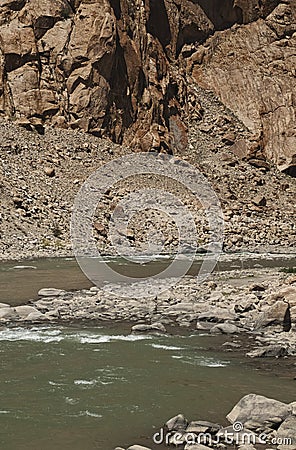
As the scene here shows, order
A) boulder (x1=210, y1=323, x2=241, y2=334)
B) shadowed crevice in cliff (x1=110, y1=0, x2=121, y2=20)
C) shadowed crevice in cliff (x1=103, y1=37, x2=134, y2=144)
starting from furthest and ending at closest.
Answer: shadowed crevice in cliff (x1=110, y1=0, x2=121, y2=20) → shadowed crevice in cliff (x1=103, y1=37, x2=134, y2=144) → boulder (x1=210, y1=323, x2=241, y2=334)

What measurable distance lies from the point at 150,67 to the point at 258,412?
48.3 metres

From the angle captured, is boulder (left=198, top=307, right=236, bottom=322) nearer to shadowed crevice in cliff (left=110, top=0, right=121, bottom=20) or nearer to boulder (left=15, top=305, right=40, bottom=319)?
boulder (left=15, top=305, right=40, bottom=319)

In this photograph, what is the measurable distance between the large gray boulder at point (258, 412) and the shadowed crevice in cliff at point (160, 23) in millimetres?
51369

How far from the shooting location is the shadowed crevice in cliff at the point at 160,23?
57.9 m

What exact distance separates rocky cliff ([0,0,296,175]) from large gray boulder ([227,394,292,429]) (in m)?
39.3

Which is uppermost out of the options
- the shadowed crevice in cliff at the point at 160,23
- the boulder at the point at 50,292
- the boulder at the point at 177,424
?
the shadowed crevice in cliff at the point at 160,23

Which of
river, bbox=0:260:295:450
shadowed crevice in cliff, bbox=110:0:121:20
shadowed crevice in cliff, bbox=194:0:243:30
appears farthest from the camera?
shadowed crevice in cliff, bbox=194:0:243:30

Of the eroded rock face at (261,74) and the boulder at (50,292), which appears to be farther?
the eroded rock face at (261,74)

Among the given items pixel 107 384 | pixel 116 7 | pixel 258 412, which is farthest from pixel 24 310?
pixel 116 7

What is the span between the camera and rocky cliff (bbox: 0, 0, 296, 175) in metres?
48.6

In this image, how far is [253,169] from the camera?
53469 millimetres

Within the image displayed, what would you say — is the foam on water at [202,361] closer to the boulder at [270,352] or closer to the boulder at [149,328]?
the boulder at [270,352]

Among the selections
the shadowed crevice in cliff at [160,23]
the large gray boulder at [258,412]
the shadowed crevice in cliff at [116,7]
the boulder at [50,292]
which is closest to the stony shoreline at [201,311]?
the boulder at [50,292]

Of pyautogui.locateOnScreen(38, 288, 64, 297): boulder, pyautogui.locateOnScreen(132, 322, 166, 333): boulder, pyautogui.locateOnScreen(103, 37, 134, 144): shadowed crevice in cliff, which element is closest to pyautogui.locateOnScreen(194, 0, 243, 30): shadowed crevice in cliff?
pyautogui.locateOnScreen(103, 37, 134, 144): shadowed crevice in cliff
